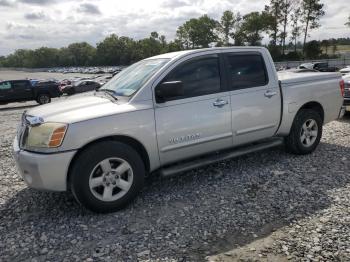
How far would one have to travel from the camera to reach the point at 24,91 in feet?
70.1

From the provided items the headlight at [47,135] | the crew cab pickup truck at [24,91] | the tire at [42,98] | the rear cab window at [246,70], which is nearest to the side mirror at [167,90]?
the rear cab window at [246,70]

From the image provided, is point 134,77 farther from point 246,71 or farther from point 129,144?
point 246,71

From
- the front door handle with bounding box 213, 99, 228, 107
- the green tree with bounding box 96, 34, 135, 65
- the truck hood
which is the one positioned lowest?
the front door handle with bounding box 213, 99, 228, 107

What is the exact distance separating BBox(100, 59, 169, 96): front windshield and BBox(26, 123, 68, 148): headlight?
1.03m

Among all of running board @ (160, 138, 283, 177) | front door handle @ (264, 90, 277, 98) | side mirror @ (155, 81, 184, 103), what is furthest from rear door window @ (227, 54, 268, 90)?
side mirror @ (155, 81, 184, 103)

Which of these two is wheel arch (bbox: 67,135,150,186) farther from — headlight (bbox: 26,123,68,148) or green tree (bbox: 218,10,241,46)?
green tree (bbox: 218,10,241,46)

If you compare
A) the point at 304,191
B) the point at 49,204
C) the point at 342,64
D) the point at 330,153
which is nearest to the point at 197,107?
the point at 304,191

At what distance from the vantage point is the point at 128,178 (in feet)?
14.1

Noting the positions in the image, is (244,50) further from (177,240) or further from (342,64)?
(342,64)

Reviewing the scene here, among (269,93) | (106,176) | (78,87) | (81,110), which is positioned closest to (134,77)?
(81,110)

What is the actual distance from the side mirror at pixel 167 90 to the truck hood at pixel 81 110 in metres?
0.28

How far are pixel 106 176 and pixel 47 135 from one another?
0.79 m

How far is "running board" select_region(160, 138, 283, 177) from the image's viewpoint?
4.56 metres

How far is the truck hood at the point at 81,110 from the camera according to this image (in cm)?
401
